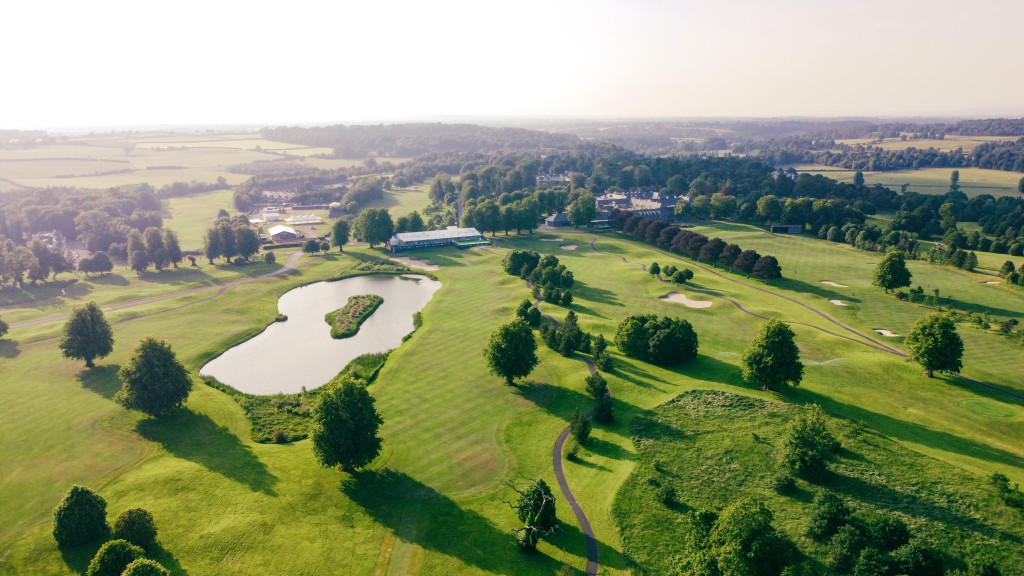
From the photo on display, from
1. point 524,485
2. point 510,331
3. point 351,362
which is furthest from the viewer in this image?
point 351,362

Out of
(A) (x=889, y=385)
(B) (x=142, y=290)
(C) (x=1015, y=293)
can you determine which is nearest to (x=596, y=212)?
(C) (x=1015, y=293)

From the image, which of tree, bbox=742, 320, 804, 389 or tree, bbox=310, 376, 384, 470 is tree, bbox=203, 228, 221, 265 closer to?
tree, bbox=310, 376, 384, 470

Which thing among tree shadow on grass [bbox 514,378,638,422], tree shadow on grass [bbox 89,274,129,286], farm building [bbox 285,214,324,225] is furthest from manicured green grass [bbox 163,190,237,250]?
tree shadow on grass [bbox 514,378,638,422]

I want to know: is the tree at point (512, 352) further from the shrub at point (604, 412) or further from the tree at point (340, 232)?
the tree at point (340, 232)

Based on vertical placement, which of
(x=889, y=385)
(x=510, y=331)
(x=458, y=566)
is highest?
(x=510, y=331)

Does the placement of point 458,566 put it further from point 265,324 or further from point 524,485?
point 265,324

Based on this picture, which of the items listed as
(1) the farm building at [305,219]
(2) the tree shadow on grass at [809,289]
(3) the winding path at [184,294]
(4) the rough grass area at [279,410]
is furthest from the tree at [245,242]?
(2) the tree shadow on grass at [809,289]
